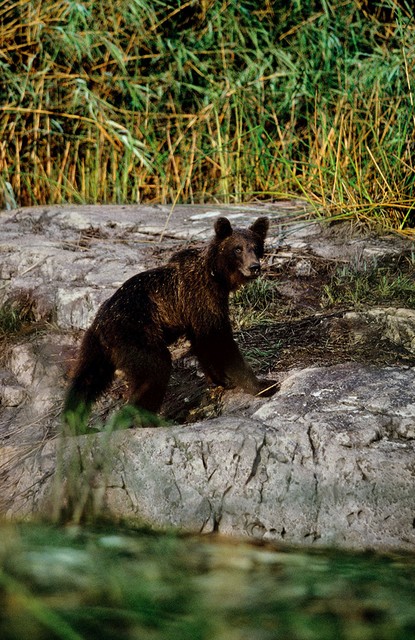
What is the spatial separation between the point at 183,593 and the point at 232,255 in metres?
2.95

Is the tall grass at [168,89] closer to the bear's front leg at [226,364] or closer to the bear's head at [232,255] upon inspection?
the bear's head at [232,255]

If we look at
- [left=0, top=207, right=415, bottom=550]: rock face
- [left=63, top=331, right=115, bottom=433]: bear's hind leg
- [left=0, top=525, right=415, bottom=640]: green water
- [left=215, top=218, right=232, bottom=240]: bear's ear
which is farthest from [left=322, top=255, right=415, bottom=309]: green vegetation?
[left=0, top=525, right=415, bottom=640]: green water

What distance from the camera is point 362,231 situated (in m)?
6.72

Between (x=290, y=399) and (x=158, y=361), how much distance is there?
78 centimetres

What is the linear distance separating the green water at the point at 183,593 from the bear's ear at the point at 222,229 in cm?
233

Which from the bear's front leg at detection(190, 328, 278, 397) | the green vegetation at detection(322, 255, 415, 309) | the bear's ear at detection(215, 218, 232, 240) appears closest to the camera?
the bear's front leg at detection(190, 328, 278, 397)

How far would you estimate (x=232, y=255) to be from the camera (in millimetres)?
4984

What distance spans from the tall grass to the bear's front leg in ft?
11.4

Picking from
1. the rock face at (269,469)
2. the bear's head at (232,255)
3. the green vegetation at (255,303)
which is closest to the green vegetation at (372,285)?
the green vegetation at (255,303)

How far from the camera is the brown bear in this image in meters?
4.50

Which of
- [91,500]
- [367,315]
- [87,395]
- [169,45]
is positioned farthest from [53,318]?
[169,45]

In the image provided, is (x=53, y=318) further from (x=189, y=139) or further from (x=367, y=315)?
(x=189, y=139)

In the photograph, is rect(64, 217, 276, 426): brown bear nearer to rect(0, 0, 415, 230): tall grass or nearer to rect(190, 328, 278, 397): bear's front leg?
rect(190, 328, 278, 397): bear's front leg

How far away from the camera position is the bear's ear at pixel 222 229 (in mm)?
5004
